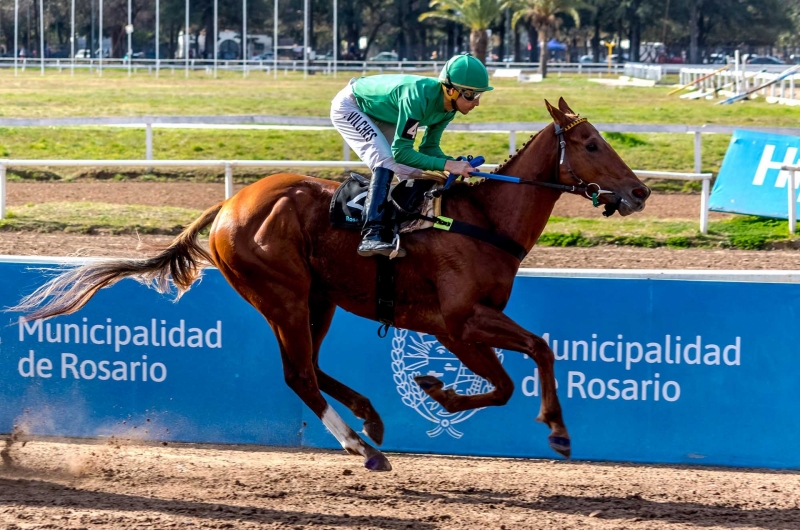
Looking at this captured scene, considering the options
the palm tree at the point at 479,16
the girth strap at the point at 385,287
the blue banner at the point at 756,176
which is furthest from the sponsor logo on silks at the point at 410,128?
the palm tree at the point at 479,16

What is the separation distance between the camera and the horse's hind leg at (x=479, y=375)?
507 centimetres

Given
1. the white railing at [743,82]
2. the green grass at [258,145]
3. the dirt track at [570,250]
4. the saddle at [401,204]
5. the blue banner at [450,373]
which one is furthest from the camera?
the white railing at [743,82]

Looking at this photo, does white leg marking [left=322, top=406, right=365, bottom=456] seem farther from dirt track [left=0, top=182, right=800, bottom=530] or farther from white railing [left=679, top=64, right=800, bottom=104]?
white railing [left=679, top=64, right=800, bottom=104]

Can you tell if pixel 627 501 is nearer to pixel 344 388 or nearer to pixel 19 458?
pixel 344 388

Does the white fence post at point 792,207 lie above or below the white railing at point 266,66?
below

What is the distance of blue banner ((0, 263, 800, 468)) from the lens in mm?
5605

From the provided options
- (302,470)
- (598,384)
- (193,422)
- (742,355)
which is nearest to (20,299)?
(193,422)

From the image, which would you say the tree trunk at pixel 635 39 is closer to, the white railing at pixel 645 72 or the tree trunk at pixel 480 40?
the white railing at pixel 645 72

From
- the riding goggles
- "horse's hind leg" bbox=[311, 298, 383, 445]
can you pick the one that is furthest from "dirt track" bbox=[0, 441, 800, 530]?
the riding goggles

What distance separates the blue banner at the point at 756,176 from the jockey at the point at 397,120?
801cm

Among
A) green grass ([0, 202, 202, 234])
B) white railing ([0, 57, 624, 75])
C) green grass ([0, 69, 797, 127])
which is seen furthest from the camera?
white railing ([0, 57, 624, 75])

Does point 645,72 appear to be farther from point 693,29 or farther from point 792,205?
point 792,205

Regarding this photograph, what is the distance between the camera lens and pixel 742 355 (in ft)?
18.4

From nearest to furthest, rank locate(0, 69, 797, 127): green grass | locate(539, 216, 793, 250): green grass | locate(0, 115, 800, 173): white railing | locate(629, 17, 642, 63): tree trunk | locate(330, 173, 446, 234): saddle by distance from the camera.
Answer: locate(330, 173, 446, 234): saddle < locate(539, 216, 793, 250): green grass < locate(0, 115, 800, 173): white railing < locate(0, 69, 797, 127): green grass < locate(629, 17, 642, 63): tree trunk
